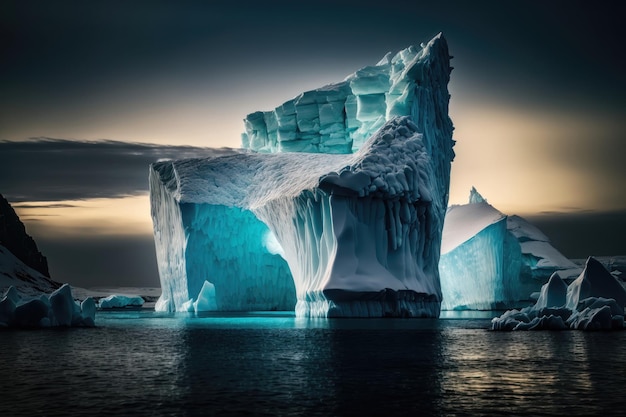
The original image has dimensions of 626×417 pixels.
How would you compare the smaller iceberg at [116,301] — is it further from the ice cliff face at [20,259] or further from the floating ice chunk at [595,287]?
the floating ice chunk at [595,287]

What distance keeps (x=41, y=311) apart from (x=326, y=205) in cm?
1085

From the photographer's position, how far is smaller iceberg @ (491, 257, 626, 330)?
1026 inches

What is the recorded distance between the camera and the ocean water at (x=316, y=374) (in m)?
11.8

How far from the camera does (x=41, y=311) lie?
28.3 meters

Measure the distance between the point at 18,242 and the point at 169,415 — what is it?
8137cm

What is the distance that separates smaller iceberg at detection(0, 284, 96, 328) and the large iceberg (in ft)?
29.1

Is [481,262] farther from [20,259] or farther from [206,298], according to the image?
[20,259]

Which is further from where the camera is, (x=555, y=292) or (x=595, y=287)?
(x=555, y=292)

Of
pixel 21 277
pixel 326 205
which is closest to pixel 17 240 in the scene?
pixel 21 277

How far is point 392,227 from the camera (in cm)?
3198

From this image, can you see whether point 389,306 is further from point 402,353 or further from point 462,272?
point 462,272

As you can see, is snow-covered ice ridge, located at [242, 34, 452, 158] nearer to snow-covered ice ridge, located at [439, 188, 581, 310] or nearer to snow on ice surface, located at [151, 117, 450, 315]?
snow on ice surface, located at [151, 117, 450, 315]

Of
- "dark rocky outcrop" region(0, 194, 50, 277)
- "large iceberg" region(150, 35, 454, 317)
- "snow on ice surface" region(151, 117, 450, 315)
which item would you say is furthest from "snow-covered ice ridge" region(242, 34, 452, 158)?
"dark rocky outcrop" region(0, 194, 50, 277)

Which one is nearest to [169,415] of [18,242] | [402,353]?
[402,353]
